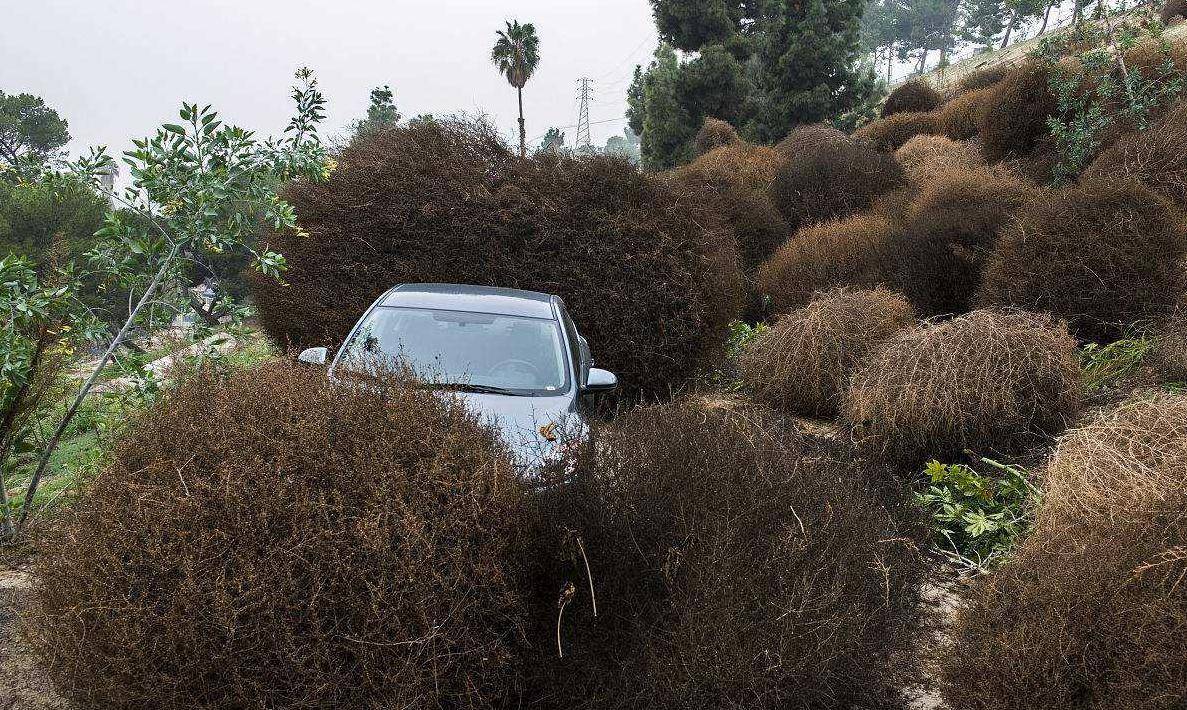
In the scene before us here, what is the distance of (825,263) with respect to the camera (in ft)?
36.3

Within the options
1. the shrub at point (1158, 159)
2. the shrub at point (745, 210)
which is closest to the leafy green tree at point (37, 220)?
the shrub at point (745, 210)

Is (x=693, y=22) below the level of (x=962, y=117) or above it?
above

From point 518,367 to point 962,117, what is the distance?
18363 millimetres

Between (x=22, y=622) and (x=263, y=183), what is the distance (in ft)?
9.86

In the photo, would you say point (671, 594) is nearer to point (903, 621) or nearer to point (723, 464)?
point (723, 464)

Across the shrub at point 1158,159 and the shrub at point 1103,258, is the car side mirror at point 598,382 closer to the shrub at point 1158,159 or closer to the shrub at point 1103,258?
the shrub at point 1103,258

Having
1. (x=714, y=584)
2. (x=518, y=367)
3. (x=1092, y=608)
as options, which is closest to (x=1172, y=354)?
(x=1092, y=608)

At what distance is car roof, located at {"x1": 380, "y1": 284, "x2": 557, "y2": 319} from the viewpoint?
18.0 feet

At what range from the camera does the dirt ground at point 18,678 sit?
2.99 metres

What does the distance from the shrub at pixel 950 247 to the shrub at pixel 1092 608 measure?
23.2 feet

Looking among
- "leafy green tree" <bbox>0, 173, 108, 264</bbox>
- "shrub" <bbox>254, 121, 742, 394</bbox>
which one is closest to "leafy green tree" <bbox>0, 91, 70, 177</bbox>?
"leafy green tree" <bbox>0, 173, 108, 264</bbox>

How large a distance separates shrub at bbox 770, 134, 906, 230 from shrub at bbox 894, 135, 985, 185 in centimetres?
52

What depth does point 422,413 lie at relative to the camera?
2682mm

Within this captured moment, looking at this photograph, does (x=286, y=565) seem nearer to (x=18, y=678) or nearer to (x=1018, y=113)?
(x=18, y=678)
